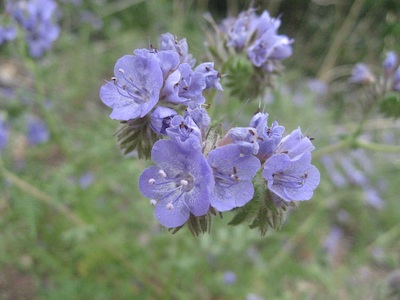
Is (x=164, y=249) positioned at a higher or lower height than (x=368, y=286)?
higher

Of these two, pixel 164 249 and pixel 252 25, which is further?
pixel 164 249

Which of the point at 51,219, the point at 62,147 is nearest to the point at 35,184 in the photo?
the point at 62,147

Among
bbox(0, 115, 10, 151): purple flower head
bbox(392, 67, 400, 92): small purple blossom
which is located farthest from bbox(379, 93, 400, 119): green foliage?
bbox(0, 115, 10, 151): purple flower head

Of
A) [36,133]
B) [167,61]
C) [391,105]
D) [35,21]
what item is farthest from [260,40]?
[36,133]

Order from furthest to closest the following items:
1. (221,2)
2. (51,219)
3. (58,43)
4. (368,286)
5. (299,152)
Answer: (221,2), (58,43), (368,286), (51,219), (299,152)

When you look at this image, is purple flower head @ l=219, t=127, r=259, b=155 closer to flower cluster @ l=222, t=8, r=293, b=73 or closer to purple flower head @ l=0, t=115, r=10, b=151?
flower cluster @ l=222, t=8, r=293, b=73

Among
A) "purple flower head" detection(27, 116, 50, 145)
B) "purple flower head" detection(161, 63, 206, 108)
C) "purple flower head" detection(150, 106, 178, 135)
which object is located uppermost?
"purple flower head" detection(161, 63, 206, 108)

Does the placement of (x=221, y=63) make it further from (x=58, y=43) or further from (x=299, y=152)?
(x=58, y=43)
